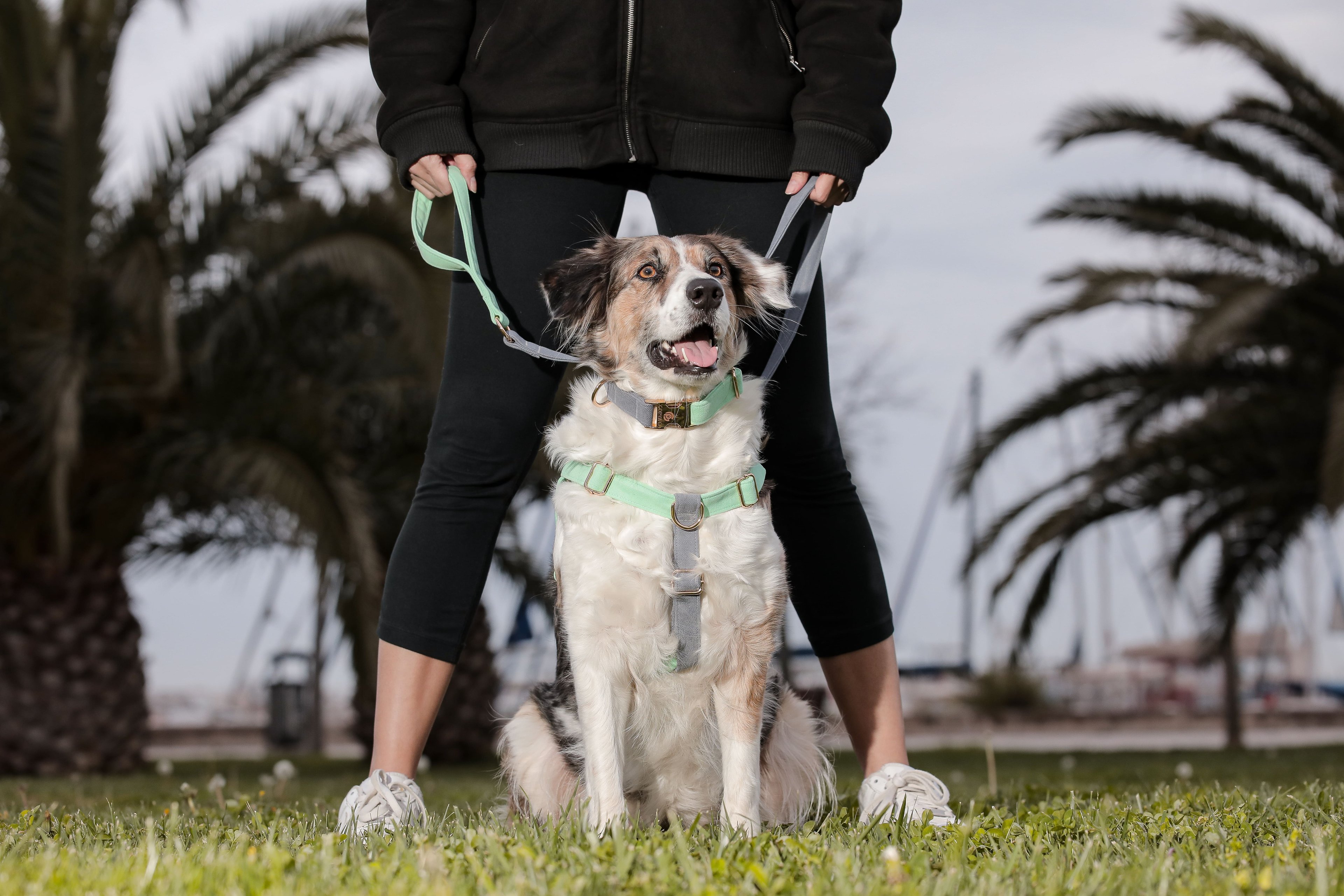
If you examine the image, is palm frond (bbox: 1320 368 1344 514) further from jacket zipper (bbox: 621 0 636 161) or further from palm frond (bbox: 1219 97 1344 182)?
jacket zipper (bbox: 621 0 636 161)

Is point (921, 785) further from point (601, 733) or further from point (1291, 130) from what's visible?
point (1291, 130)

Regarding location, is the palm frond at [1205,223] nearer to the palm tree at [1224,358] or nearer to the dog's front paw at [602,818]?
the palm tree at [1224,358]

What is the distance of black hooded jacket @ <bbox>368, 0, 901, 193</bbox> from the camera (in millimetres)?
3230

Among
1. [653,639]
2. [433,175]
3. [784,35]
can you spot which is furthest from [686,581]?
[784,35]

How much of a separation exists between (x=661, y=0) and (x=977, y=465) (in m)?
10.0

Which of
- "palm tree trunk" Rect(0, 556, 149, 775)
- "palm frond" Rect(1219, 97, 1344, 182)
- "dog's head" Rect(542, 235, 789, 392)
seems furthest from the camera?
"palm frond" Rect(1219, 97, 1344, 182)

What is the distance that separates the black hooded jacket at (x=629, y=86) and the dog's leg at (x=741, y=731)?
137 cm

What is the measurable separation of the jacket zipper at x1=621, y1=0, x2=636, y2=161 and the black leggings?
143 millimetres

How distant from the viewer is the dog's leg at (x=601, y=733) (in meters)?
2.82

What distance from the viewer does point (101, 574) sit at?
36.7 ft

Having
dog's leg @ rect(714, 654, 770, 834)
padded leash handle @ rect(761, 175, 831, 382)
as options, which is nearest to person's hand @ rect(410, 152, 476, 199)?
padded leash handle @ rect(761, 175, 831, 382)

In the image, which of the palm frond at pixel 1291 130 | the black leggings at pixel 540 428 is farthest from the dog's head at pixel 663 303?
the palm frond at pixel 1291 130

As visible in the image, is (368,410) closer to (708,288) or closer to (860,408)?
(708,288)

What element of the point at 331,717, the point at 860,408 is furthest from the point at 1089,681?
the point at 331,717
